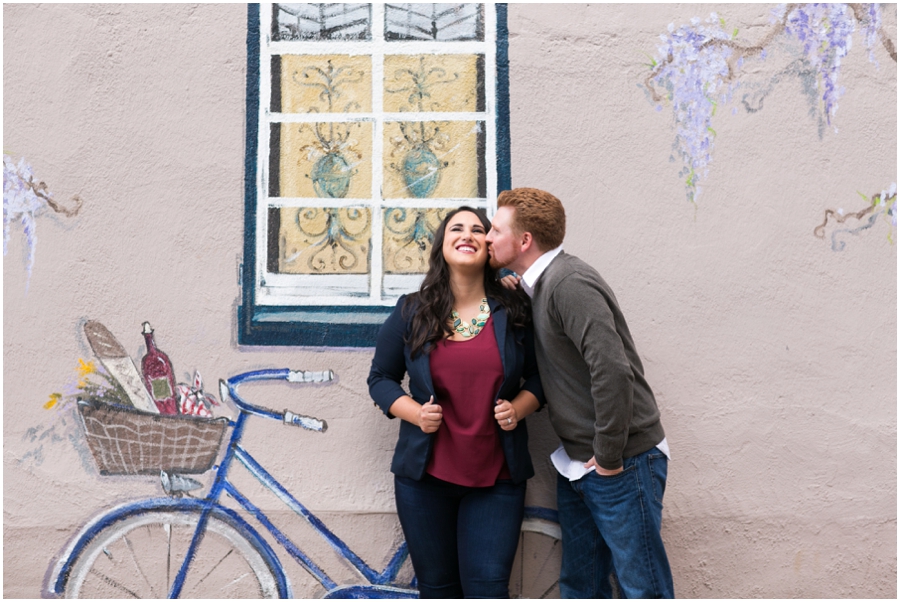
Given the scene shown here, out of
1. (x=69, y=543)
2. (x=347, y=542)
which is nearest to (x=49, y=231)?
(x=69, y=543)

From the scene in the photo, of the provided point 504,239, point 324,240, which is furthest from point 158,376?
point 504,239

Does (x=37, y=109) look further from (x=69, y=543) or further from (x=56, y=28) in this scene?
(x=69, y=543)

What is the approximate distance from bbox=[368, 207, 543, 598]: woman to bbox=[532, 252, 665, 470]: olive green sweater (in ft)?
0.51

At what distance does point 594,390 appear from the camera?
2363mm

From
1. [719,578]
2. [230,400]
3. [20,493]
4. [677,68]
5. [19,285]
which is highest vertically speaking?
[677,68]

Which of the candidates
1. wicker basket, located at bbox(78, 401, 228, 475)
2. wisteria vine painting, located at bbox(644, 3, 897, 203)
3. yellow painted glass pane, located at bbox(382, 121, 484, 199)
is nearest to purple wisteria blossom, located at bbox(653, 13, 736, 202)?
wisteria vine painting, located at bbox(644, 3, 897, 203)

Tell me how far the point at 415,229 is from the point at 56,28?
1.84 metres

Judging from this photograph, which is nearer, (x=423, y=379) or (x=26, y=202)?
(x=423, y=379)

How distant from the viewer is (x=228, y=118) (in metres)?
3.18

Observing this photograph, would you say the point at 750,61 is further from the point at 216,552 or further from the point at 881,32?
the point at 216,552

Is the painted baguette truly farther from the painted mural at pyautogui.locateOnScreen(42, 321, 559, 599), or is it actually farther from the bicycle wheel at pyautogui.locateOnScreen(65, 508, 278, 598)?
the bicycle wheel at pyautogui.locateOnScreen(65, 508, 278, 598)

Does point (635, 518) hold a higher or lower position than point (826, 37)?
lower

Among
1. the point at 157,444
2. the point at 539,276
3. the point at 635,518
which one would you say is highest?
the point at 539,276

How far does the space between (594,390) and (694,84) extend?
1.59m
